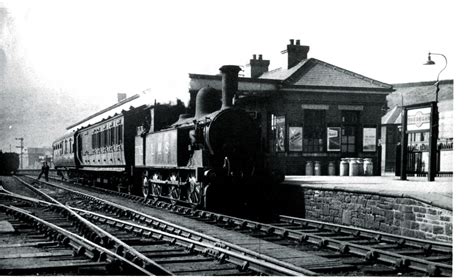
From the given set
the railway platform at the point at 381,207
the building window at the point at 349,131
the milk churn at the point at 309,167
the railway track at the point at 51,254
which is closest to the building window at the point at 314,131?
the milk churn at the point at 309,167

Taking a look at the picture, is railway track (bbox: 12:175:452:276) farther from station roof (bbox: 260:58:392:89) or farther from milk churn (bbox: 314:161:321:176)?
station roof (bbox: 260:58:392:89)

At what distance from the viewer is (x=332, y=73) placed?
68.6 ft

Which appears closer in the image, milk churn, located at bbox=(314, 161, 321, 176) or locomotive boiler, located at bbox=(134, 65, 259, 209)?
locomotive boiler, located at bbox=(134, 65, 259, 209)

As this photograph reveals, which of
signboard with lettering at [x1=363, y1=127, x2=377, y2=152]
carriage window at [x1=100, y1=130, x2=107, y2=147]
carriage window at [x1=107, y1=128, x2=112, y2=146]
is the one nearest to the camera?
carriage window at [x1=107, y1=128, x2=112, y2=146]

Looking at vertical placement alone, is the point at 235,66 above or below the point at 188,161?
above

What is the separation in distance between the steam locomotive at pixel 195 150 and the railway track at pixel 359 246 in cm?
90

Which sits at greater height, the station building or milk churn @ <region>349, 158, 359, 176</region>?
the station building

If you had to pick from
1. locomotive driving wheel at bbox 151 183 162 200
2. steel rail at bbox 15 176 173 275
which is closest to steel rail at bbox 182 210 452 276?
steel rail at bbox 15 176 173 275

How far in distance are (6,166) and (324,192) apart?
26.6 m

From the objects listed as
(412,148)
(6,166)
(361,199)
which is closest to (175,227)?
(361,199)

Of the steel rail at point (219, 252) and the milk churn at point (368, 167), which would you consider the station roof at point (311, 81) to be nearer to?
the milk churn at point (368, 167)

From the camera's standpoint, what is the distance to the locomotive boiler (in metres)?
10.7

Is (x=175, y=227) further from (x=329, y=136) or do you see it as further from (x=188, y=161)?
(x=329, y=136)

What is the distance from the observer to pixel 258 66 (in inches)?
1004
